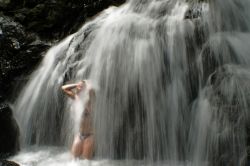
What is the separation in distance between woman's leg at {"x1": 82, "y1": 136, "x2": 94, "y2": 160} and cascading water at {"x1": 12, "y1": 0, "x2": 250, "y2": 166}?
50cm

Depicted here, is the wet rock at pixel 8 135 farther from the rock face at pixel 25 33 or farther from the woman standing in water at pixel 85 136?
the woman standing in water at pixel 85 136

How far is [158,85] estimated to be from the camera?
35.7ft

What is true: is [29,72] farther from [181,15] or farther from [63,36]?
[181,15]

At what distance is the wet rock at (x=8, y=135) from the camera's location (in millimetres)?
11188

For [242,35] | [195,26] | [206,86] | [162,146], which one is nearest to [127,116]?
[162,146]

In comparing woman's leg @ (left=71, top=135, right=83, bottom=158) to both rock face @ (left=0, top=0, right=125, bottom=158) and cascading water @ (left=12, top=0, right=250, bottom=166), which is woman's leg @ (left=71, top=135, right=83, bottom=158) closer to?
cascading water @ (left=12, top=0, right=250, bottom=166)

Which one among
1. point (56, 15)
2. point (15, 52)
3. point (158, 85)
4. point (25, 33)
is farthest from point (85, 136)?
point (56, 15)

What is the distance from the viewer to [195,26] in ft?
37.9

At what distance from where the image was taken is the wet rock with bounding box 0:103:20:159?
11188 millimetres

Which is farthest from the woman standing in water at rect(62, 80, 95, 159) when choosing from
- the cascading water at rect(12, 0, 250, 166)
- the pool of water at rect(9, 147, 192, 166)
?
the cascading water at rect(12, 0, 250, 166)

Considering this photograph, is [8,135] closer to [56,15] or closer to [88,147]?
[88,147]

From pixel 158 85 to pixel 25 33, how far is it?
4.82 meters

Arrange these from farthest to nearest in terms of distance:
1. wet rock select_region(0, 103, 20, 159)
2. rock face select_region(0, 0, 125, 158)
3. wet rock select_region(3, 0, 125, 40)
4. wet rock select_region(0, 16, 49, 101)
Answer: wet rock select_region(3, 0, 125, 40) → wet rock select_region(0, 16, 49, 101) → rock face select_region(0, 0, 125, 158) → wet rock select_region(0, 103, 20, 159)

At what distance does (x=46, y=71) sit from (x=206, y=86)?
13.7ft
